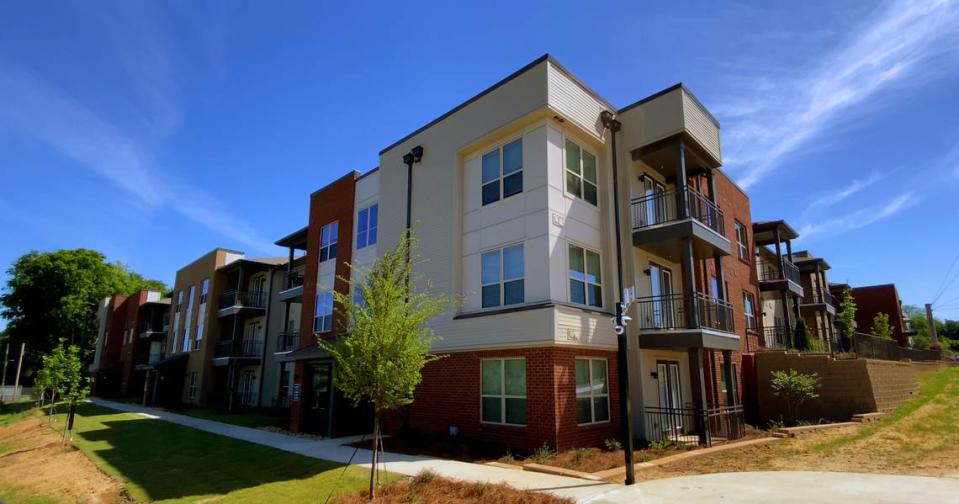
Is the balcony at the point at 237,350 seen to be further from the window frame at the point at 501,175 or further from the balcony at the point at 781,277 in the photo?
the balcony at the point at 781,277

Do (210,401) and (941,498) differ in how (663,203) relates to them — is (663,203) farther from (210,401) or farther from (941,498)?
(210,401)

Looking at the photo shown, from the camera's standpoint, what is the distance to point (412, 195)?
62.6 feet

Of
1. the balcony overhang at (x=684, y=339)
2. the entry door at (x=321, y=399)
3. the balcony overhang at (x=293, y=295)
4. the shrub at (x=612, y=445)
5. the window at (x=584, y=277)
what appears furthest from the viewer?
the balcony overhang at (x=293, y=295)

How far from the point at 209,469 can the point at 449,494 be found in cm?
757

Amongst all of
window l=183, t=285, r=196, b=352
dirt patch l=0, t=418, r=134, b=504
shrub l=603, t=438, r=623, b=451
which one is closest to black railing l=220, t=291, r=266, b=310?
window l=183, t=285, r=196, b=352

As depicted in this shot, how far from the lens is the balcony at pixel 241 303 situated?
3391 cm

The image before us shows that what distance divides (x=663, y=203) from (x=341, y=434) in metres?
14.0

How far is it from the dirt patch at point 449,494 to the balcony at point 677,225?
9.32 m

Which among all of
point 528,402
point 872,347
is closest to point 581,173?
point 528,402

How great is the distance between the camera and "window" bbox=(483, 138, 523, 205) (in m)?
15.9

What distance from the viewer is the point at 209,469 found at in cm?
1348

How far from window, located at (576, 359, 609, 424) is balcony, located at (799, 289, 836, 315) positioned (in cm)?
2418

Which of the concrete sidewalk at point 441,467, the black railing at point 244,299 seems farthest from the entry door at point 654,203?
the black railing at point 244,299

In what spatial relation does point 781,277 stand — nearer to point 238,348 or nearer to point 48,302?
point 238,348
